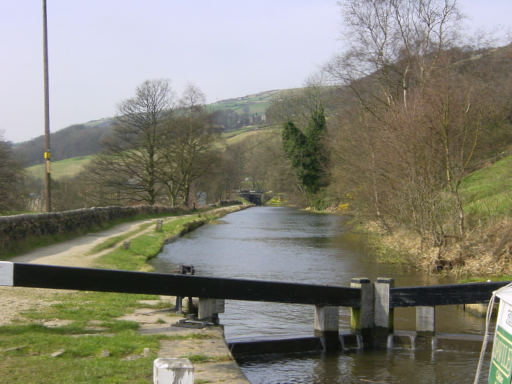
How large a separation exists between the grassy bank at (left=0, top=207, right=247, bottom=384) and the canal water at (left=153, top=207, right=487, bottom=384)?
1.80 metres

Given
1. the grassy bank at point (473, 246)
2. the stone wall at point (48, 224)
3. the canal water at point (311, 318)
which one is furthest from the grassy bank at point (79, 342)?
the grassy bank at point (473, 246)

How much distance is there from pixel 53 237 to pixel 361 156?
16459mm

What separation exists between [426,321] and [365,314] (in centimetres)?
105

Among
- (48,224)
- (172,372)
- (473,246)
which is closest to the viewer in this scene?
(172,372)

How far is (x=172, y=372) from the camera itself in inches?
141

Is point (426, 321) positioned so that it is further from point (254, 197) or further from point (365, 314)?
point (254, 197)

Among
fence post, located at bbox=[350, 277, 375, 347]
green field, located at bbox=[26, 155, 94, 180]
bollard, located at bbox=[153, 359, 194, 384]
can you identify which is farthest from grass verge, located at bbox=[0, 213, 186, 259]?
green field, located at bbox=[26, 155, 94, 180]

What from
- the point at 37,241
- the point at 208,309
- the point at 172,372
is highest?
the point at 172,372

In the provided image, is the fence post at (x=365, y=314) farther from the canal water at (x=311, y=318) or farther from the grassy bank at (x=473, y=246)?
the grassy bank at (x=473, y=246)

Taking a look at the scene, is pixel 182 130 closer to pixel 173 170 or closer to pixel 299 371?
pixel 173 170

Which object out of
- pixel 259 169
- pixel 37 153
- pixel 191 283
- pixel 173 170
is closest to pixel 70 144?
pixel 37 153

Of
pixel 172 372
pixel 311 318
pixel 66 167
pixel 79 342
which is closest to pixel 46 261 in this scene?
pixel 311 318

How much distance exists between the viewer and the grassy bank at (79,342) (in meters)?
6.21

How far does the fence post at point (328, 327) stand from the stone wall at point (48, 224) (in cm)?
991
